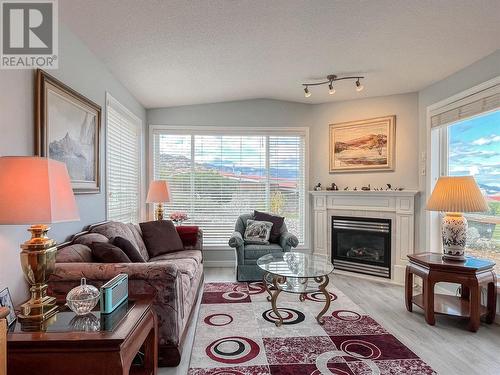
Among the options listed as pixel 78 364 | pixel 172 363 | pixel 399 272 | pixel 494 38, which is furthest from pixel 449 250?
pixel 78 364

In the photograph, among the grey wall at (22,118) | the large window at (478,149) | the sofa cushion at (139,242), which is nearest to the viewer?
the grey wall at (22,118)

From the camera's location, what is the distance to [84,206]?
278cm

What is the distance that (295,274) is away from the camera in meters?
2.84

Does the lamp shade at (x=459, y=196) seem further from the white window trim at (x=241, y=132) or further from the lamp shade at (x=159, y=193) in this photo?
the lamp shade at (x=159, y=193)

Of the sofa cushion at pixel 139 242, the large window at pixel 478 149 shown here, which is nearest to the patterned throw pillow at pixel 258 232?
the sofa cushion at pixel 139 242

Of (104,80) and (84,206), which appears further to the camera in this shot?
(104,80)

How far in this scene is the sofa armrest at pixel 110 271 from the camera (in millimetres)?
1911

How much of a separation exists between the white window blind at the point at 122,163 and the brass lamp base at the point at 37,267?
6.40 feet

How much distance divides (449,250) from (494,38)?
2.00m

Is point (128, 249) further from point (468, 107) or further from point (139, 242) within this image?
point (468, 107)

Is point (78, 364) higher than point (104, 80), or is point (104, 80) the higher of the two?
point (104, 80)

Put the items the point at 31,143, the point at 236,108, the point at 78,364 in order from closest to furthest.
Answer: the point at 78,364 < the point at 31,143 < the point at 236,108

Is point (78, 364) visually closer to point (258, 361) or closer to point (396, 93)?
point (258, 361)

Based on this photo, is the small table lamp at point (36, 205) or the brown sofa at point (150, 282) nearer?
the small table lamp at point (36, 205)
